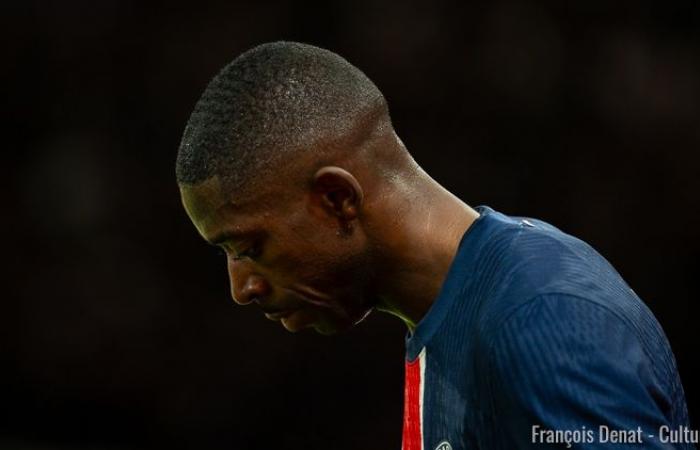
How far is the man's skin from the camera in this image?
1.49 meters

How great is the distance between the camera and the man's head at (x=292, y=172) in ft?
4.84

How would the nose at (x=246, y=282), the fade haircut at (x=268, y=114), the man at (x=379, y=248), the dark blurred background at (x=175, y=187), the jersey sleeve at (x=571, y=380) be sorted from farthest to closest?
the dark blurred background at (x=175, y=187) < the nose at (x=246, y=282) < the fade haircut at (x=268, y=114) < the man at (x=379, y=248) < the jersey sleeve at (x=571, y=380)

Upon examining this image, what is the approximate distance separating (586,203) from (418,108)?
2.37 ft

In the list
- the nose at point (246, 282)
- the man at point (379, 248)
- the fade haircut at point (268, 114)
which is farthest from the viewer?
the nose at point (246, 282)

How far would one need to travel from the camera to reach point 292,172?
1.48m

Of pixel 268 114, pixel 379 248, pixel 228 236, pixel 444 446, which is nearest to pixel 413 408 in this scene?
pixel 444 446

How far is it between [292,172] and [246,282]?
20cm

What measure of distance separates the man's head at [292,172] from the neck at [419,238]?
0.07ft

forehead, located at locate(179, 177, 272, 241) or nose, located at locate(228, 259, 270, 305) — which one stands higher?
forehead, located at locate(179, 177, 272, 241)

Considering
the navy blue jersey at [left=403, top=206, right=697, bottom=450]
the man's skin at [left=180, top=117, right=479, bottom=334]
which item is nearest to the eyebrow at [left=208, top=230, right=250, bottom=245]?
the man's skin at [left=180, top=117, right=479, bottom=334]

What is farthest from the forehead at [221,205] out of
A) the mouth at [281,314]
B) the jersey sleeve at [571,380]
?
the jersey sleeve at [571,380]

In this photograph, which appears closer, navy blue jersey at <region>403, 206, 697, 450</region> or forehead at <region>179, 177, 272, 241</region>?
navy blue jersey at <region>403, 206, 697, 450</region>

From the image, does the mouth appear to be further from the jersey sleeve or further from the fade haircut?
the jersey sleeve

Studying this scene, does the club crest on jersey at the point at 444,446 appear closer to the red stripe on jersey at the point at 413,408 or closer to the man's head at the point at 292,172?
the red stripe on jersey at the point at 413,408
